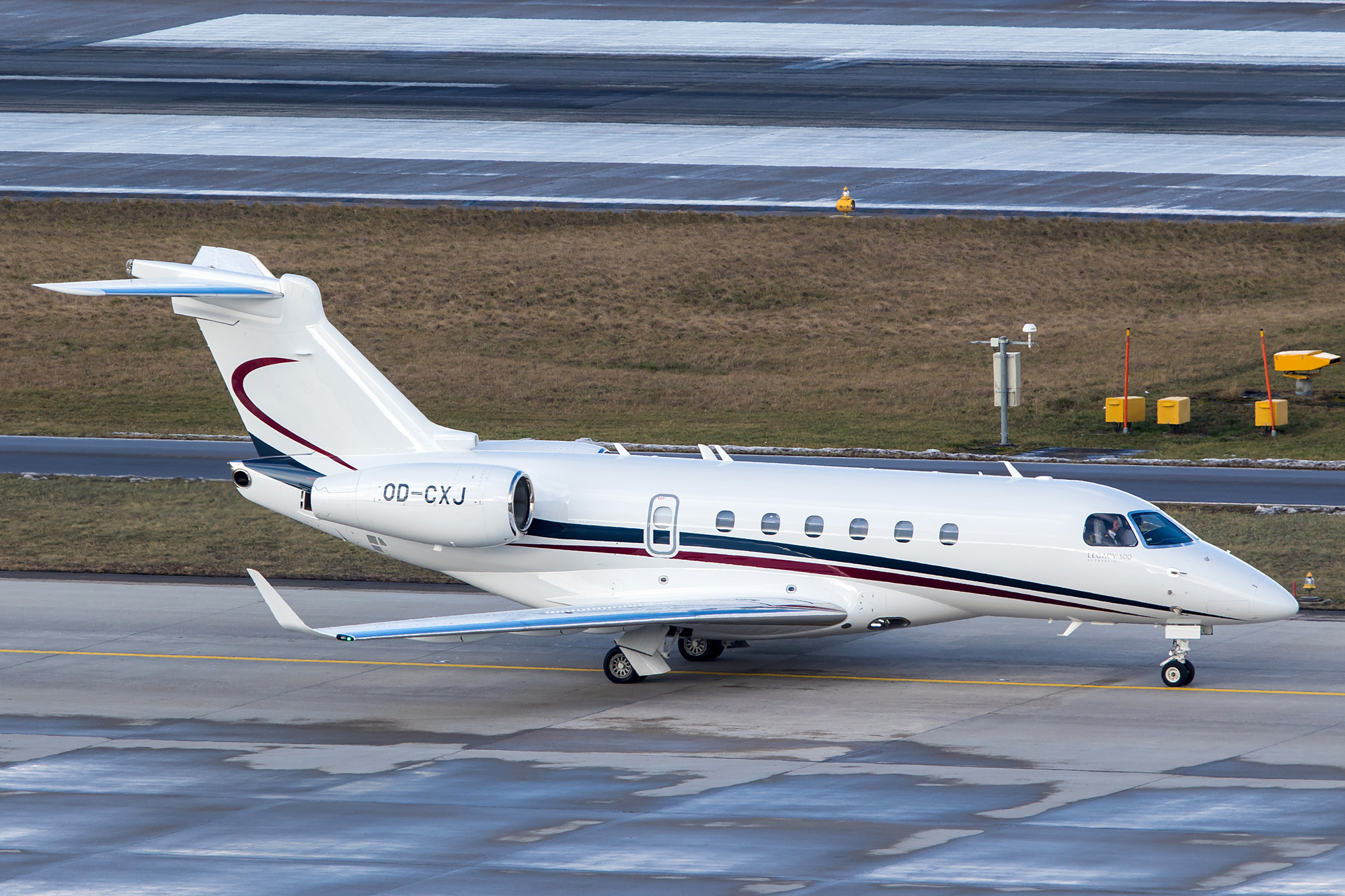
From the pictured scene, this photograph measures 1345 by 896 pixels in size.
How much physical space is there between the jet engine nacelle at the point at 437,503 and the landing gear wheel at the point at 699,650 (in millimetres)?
3136

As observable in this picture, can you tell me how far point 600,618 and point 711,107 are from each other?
56928 mm

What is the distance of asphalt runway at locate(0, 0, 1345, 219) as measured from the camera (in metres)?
71.3

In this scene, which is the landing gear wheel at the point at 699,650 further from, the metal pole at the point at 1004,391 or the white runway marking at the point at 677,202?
the white runway marking at the point at 677,202

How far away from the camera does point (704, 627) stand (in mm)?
27172

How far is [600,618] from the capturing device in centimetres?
2650

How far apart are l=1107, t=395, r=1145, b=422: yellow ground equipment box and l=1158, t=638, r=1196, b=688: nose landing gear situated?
25.7 m

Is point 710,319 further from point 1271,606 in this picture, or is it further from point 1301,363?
point 1271,606

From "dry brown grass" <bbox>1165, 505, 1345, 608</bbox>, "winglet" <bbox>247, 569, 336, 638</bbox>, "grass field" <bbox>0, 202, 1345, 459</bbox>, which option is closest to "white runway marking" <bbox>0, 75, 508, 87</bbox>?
"grass field" <bbox>0, 202, 1345, 459</bbox>

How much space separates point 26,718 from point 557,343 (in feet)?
130

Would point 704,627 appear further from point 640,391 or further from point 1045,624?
point 640,391

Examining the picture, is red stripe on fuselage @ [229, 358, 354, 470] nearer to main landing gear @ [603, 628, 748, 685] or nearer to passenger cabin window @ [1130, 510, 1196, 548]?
main landing gear @ [603, 628, 748, 685]

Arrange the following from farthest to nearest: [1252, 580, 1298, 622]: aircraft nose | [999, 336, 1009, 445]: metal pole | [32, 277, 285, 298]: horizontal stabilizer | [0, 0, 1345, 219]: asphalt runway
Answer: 1. [0, 0, 1345, 219]: asphalt runway
2. [999, 336, 1009, 445]: metal pole
3. [32, 277, 285, 298]: horizontal stabilizer
4. [1252, 580, 1298, 622]: aircraft nose

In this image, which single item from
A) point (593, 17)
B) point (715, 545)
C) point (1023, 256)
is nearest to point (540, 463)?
point (715, 545)

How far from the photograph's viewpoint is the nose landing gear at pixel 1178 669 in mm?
26938
